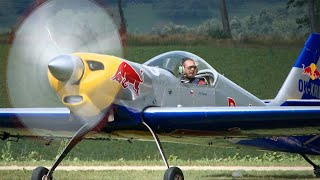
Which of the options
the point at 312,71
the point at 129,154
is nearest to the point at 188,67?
the point at 312,71

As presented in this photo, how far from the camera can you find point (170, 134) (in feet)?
46.5

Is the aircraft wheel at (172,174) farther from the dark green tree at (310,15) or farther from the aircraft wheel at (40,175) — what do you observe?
the dark green tree at (310,15)

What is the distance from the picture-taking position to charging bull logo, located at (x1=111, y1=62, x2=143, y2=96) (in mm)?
13109

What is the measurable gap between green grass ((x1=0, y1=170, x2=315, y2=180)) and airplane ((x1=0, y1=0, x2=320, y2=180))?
113 centimetres

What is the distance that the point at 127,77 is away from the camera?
13.2m

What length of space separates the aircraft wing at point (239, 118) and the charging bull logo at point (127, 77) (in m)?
0.42

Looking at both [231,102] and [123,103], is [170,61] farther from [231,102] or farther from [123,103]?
[231,102]

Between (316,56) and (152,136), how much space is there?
3659 millimetres

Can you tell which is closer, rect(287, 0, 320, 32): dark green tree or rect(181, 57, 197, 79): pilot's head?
rect(181, 57, 197, 79): pilot's head

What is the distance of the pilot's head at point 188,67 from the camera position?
14.1 metres

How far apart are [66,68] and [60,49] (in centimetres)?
80

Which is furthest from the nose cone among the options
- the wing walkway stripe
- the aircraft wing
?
the wing walkway stripe

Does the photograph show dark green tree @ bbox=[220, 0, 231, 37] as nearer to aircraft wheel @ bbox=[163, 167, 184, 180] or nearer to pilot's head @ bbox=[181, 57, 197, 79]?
pilot's head @ bbox=[181, 57, 197, 79]

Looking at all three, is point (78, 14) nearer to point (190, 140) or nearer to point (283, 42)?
point (190, 140)
